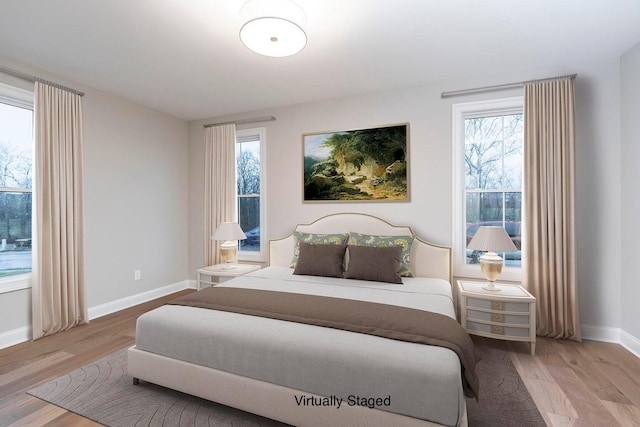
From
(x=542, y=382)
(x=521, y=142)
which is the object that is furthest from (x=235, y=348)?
(x=521, y=142)

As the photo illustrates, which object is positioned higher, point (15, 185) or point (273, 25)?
point (273, 25)

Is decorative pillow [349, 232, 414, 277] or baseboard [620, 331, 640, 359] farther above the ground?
decorative pillow [349, 232, 414, 277]

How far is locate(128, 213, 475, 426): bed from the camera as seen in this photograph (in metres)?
1.41

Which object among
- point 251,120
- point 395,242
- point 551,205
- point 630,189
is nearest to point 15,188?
point 251,120

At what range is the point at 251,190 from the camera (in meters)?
4.23

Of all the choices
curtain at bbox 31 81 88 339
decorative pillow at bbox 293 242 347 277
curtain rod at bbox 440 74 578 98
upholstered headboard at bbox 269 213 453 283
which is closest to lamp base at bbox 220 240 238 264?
upholstered headboard at bbox 269 213 453 283

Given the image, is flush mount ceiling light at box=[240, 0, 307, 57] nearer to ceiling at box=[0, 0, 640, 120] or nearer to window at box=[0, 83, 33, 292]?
ceiling at box=[0, 0, 640, 120]

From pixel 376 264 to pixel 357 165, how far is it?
1292 millimetres

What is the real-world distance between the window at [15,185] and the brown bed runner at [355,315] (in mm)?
1865

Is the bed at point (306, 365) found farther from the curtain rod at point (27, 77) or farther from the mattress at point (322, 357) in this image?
the curtain rod at point (27, 77)

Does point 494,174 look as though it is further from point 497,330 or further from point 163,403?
point 163,403

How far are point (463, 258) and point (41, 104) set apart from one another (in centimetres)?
447

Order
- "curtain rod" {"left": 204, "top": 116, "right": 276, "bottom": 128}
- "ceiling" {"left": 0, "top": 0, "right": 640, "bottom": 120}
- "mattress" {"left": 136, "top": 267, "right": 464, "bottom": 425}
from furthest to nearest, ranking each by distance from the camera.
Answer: "curtain rod" {"left": 204, "top": 116, "right": 276, "bottom": 128}, "ceiling" {"left": 0, "top": 0, "right": 640, "bottom": 120}, "mattress" {"left": 136, "top": 267, "right": 464, "bottom": 425}

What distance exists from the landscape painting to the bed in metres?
1.44
